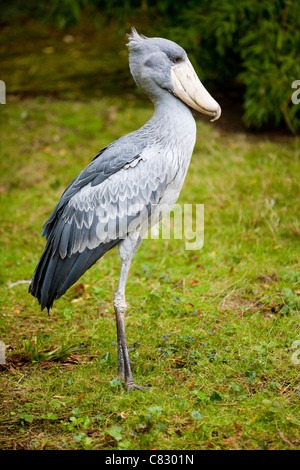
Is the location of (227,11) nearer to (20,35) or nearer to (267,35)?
(267,35)

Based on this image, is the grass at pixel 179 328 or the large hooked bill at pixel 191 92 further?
the large hooked bill at pixel 191 92

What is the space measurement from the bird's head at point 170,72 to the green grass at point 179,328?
5.15 feet

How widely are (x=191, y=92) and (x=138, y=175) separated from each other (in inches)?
23.8

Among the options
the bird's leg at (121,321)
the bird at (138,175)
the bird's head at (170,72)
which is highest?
the bird's head at (170,72)

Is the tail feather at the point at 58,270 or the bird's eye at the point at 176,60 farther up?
the bird's eye at the point at 176,60

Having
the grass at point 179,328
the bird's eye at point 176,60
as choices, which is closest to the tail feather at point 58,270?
the grass at point 179,328

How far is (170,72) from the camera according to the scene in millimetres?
3408

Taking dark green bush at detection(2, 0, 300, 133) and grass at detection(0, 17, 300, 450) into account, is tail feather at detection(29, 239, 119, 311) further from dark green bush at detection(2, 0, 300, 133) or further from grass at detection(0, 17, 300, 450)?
dark green bush at detection(2, 0, 300, 133)

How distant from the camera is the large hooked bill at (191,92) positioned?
→ 11.1 ft

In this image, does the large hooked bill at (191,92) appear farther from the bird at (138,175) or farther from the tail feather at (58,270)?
the tail feather at (58,270)

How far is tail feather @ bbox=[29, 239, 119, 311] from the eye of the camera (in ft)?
11.5

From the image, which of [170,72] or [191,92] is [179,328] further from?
[170,72]

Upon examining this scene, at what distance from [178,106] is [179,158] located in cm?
34

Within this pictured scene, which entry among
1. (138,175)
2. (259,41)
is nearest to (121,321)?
(138,175)
